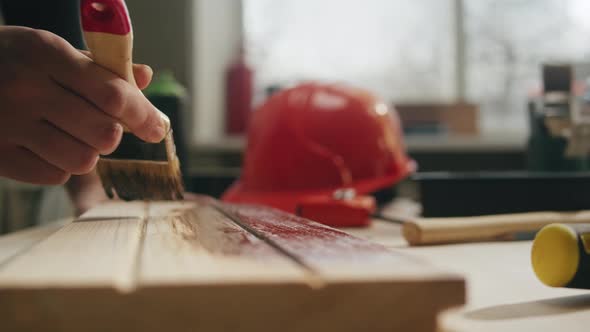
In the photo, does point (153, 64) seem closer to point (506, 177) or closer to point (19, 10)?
point (19, 10)

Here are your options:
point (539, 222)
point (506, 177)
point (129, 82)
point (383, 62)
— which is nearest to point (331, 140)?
point (506, 177)

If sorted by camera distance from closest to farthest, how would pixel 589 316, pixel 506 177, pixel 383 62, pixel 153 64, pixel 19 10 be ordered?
1. pixel 589 316
2. pixel 506 177
3. pixel 19 10
4. pixel 153 64
5. pixel 383 62

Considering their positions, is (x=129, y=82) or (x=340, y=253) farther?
(x=129, y=82)

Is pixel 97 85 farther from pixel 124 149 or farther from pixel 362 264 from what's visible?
pixel 362 264

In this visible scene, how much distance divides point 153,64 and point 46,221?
2.23 ft

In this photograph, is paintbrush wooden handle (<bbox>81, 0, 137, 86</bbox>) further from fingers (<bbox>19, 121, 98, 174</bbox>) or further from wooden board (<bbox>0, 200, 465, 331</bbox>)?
wooden board (<bbox>0, 200, 465, 331</bbox>)

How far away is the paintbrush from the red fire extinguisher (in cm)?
134

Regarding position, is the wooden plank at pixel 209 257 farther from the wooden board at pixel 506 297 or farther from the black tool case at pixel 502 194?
the black tool case at pixel 502 194

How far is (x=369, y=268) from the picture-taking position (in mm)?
314

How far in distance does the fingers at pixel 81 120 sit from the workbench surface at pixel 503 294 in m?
0.19

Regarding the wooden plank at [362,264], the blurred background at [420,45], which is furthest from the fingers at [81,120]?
the blurred background at [420,45]

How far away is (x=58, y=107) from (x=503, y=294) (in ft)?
1.49

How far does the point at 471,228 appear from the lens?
2.47 ft

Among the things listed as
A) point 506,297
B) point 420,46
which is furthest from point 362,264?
point 420,46
